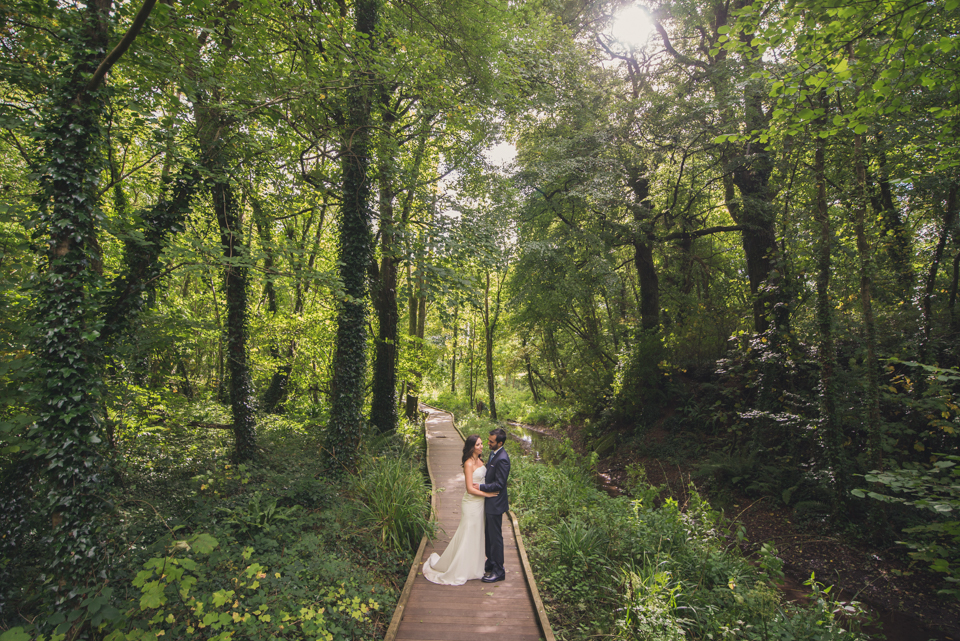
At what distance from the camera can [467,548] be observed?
5312 mm

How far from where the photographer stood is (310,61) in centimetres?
581

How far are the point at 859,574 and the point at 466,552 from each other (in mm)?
6396

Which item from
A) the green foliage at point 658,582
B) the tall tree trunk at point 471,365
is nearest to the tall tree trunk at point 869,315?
the green foliage at point 658,582

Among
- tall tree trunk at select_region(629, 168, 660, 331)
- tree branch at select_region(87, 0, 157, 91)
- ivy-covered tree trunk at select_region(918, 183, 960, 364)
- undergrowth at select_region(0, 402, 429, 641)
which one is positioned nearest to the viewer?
tree branch at select_region(87, 0, 157, 91)

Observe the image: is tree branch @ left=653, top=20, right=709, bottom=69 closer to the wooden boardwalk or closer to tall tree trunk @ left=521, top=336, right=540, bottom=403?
tall tree trunk @ left=521, top=336, right=540, bottom=403

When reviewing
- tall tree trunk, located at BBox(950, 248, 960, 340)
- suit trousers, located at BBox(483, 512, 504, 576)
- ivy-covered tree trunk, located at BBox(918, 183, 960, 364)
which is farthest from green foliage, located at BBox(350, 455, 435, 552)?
tall tree trunk, located at BBox(950, 248, 960, 340)

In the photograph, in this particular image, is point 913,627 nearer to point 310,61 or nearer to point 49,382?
point 49,382

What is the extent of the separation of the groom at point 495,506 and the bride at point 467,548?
0.31 feet

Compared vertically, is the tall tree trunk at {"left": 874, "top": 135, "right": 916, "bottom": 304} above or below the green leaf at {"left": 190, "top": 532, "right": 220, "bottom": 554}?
above

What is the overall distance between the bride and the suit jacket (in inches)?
3.4

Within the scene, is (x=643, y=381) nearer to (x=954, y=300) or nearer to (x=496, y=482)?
(x=954, y=300)

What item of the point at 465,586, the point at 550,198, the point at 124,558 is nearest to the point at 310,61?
the point at 124,558

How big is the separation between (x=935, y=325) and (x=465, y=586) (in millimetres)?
10139

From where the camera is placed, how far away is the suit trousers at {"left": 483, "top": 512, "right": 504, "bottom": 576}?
531 cm
